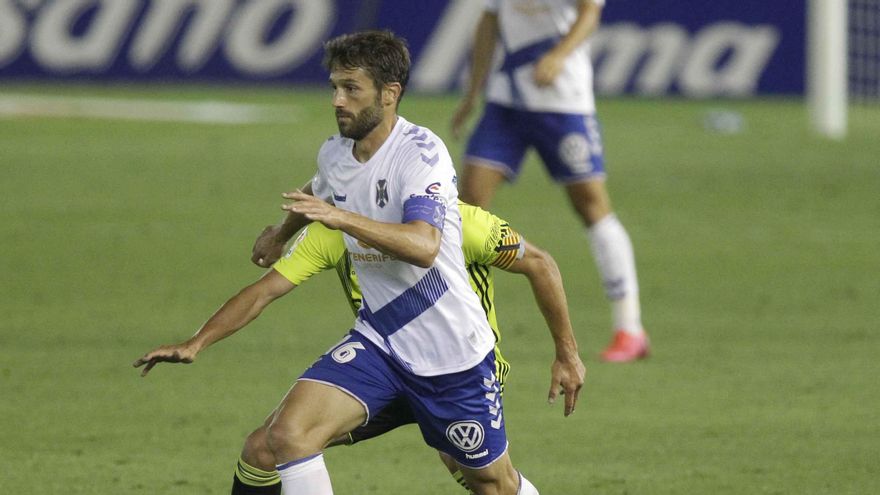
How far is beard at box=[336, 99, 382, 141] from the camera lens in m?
5.36

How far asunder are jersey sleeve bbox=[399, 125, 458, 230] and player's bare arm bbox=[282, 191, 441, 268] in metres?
0.05

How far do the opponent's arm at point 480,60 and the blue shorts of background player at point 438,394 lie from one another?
14.6ft

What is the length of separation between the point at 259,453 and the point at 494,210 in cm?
995

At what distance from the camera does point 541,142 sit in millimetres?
9812

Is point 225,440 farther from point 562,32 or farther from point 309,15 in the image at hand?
point 309,15

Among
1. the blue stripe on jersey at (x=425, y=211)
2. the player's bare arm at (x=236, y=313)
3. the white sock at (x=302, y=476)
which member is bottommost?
the white sock at (x=302, y=476)

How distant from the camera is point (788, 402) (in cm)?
840

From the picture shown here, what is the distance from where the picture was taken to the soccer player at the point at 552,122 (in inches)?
376

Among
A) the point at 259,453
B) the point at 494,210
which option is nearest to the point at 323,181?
the point at 259,453

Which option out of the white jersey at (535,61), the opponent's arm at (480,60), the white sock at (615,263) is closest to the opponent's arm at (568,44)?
the white jersey at (535,61)

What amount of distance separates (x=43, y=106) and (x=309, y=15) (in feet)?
13.5

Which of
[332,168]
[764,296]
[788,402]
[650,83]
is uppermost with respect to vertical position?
[332,168]

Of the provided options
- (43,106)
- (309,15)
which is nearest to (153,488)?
(43,106)

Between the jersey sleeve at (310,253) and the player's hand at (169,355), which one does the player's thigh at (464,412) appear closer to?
the jersey sleeve at (310,253)
